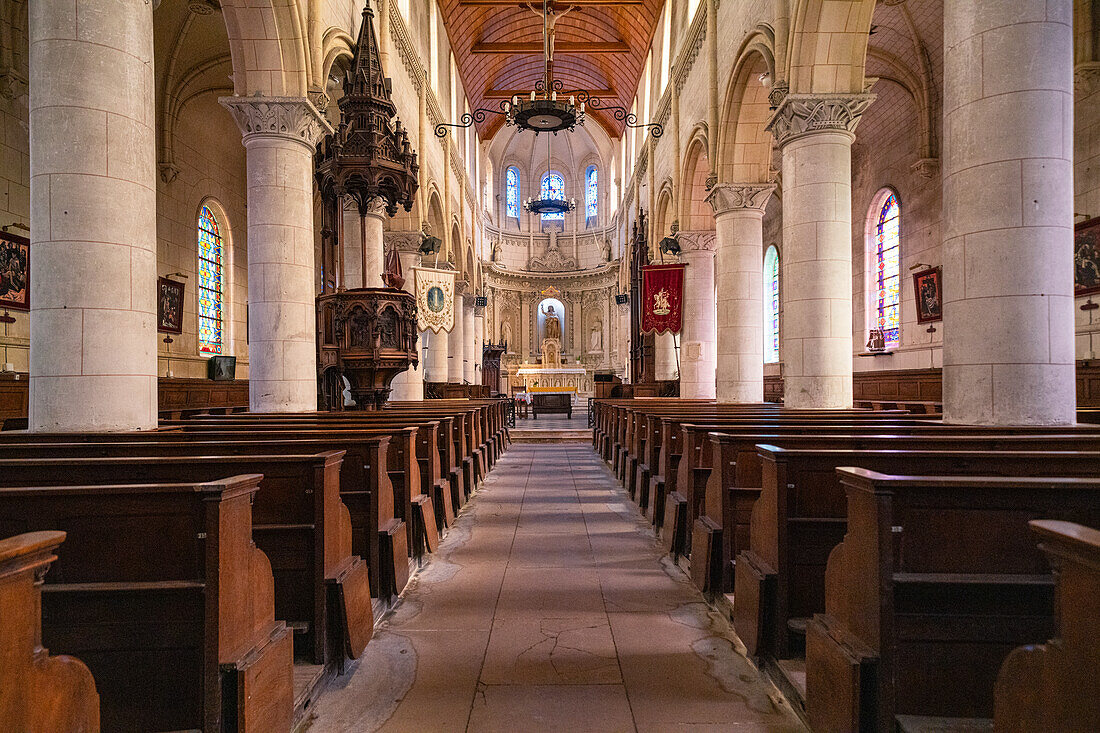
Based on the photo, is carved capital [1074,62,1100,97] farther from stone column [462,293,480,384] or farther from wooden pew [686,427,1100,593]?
stone column [462,293,480,384]

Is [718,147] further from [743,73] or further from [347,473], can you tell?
[347,473]

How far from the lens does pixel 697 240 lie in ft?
47.6

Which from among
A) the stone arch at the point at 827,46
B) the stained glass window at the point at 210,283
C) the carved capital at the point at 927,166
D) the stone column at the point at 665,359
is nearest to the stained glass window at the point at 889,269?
the carved capital at the point at 927,166

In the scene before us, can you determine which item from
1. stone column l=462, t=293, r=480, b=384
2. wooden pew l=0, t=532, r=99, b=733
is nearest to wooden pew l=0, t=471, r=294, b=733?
wooden pew l=0, t=532, r=99, b=733

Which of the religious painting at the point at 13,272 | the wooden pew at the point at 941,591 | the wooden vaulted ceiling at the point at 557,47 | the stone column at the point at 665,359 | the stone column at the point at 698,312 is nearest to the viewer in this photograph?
the wooden pew at the point at 941,591

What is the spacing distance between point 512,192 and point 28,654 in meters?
31.3

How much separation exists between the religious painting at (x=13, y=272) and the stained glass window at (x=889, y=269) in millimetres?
15074

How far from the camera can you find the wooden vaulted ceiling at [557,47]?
63.7 ft

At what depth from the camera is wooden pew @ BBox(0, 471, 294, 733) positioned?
2.05m

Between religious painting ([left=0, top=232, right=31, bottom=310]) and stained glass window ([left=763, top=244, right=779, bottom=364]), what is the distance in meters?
17.2

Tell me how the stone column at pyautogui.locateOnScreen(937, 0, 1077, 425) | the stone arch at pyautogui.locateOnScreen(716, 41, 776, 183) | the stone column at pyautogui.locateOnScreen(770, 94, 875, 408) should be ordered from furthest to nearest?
1. the stone arch at pyautogui.locateOnScreen(716, 41, 776, 183)
2. the stone column at pyautogui.locateOnScreen(770, 94, 875, 408)
3. the stone column at pyautogui.locateOnScreen(937, 0, 1077, 425)

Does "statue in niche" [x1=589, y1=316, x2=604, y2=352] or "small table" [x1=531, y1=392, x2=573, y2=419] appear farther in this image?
"statue in niche" [x1=589, y1=316, x2=604, y2=352]

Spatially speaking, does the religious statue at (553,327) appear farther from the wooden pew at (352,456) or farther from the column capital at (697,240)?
the wooden pew at (352,456)

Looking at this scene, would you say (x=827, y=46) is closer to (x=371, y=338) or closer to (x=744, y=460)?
(x=744, y=460)
